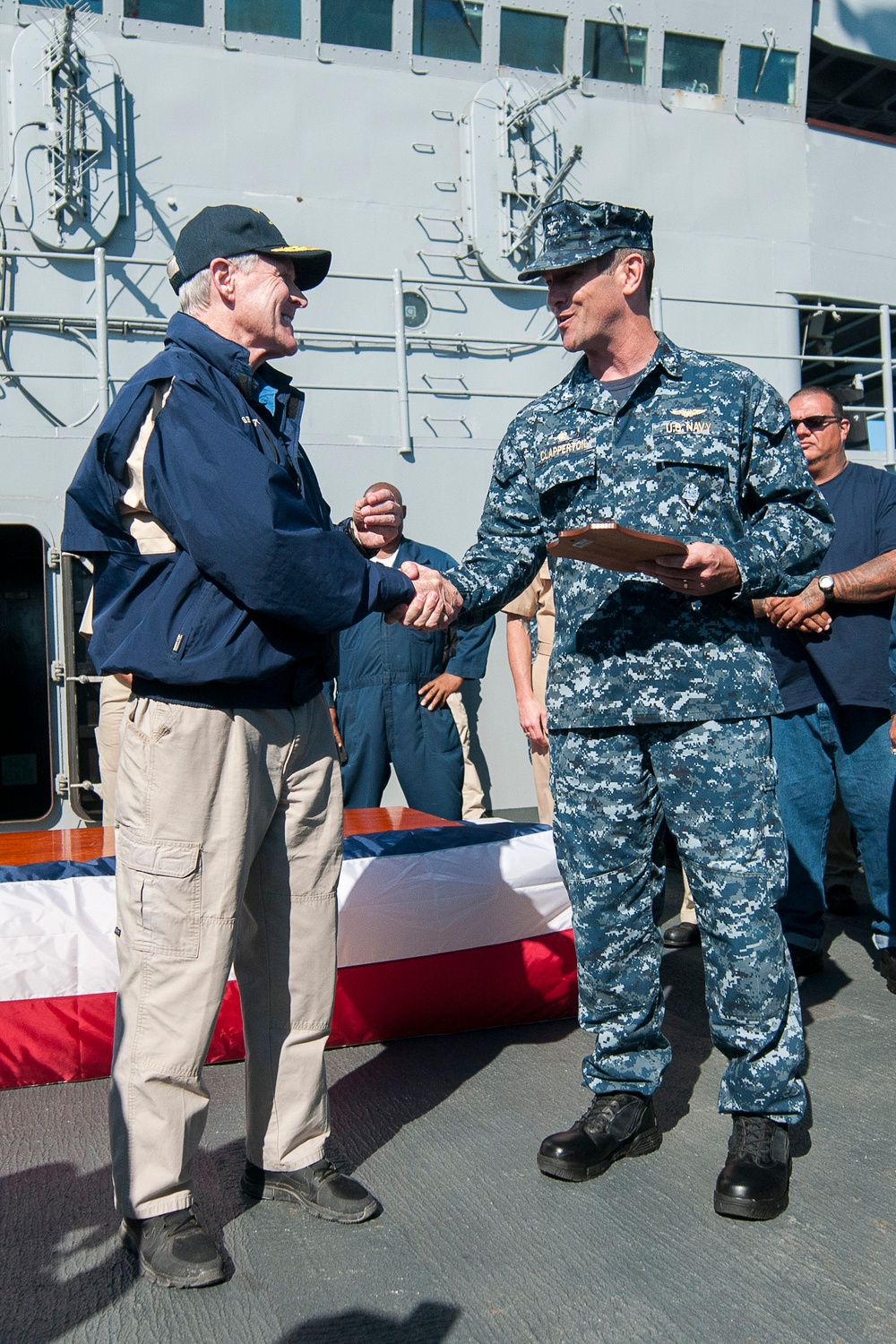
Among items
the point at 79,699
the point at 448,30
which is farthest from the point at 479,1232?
the point at 448,30

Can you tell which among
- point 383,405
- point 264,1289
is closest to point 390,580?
point 264,1289

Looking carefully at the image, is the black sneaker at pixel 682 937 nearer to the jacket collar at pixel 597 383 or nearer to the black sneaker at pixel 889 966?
the black sneaker at pixel 889 966

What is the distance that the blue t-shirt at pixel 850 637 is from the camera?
12.0ft

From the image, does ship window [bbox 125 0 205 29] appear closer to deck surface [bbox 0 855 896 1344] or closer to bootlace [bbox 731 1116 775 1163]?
deck surface [bbox 0 855 896 1344]

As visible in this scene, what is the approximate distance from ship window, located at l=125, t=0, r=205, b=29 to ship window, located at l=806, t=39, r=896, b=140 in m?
5.21

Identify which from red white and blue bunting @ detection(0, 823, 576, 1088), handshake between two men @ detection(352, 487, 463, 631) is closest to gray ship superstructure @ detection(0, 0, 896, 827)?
red white and blue bunting @ detection(0, 823, 576, 1088)

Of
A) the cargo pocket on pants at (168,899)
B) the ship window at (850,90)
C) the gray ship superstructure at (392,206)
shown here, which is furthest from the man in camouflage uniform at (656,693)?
the ship window at (850,90)

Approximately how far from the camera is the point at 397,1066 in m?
2.96

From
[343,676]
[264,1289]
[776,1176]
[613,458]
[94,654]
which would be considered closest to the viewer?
[264,1289]

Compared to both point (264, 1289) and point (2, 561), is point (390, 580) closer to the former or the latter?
point (264, 1289)

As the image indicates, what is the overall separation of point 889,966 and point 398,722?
2117mm

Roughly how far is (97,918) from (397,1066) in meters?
0.89

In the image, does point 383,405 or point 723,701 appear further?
point 383,405

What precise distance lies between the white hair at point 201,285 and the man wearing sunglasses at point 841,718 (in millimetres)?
2116
